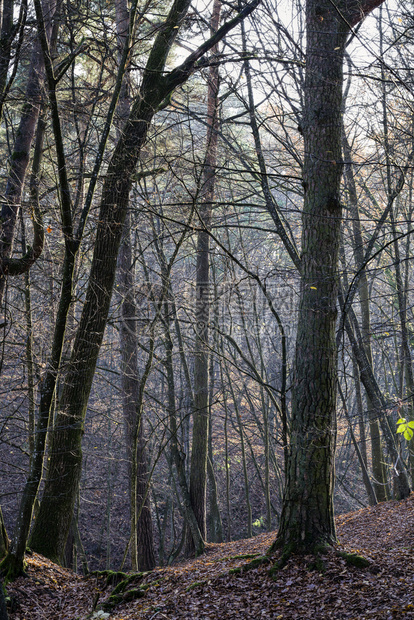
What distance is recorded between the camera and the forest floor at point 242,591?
356 centimetres

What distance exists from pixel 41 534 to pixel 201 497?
412cm

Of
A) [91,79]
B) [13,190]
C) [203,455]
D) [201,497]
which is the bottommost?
[201,497]

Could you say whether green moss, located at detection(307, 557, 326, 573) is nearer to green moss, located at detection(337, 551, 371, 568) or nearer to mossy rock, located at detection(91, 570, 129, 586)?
green moss, located at detection(337, 551, 371, 568)

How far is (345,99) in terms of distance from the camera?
26.5 ft

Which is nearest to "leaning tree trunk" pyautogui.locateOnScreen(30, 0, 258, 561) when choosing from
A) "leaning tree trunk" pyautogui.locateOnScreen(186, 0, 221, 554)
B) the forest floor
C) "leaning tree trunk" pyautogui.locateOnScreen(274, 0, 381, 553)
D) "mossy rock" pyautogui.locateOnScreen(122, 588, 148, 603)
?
the forest floor

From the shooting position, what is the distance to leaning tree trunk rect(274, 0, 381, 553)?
4.46m

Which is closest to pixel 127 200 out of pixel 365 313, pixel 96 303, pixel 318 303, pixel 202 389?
pixel 96 303

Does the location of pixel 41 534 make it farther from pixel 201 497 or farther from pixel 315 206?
pixel 315 206

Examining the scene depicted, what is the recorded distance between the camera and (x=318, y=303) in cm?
475

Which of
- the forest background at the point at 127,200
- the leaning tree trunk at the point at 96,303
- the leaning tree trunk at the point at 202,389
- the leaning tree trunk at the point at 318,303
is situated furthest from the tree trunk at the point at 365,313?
the leaning tree trunk at the point at 96,303

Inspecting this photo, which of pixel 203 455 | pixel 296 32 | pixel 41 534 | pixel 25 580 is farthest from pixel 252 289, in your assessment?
pixel 25 580

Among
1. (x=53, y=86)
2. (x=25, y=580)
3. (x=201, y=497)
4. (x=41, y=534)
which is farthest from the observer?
(x=201, y=497)

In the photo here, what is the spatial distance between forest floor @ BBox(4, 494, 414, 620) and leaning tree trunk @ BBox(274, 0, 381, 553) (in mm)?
360

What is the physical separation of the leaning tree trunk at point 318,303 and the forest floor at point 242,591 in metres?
0.36
